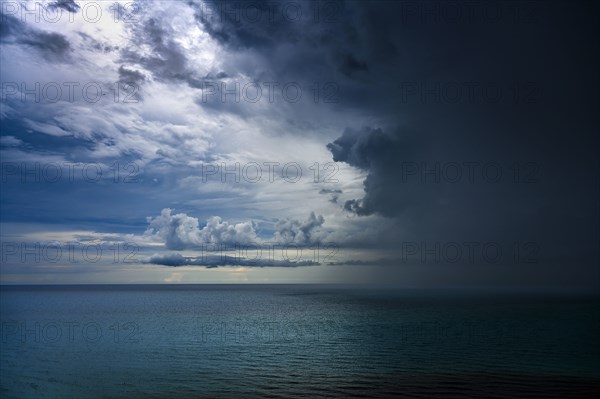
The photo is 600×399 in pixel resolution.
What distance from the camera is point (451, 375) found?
37.2m

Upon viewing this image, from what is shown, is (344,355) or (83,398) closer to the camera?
(83,398)

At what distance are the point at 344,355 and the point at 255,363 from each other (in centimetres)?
1009

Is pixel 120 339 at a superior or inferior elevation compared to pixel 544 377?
inferior

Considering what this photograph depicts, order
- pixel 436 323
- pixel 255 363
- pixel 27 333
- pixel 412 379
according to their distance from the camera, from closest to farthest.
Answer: pixel 412 379 → pixel 255 363 → pixel 27 333 → pixel 436 323

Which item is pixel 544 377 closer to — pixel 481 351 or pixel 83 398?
pixel 481 351

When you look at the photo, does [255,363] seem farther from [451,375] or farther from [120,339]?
[120,339]

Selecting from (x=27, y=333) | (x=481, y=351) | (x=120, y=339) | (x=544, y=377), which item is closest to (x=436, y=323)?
(x=481, y=351)

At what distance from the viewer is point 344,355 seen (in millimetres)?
47938

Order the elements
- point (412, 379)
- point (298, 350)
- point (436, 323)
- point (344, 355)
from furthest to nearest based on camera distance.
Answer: point (436, 323) < point (298, 350) < point (344, 355) < point (412, 379)

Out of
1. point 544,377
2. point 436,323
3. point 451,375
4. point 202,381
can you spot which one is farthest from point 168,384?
point 436,323

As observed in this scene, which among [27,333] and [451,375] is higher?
[451,375]

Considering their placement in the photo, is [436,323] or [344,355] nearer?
[344,355]

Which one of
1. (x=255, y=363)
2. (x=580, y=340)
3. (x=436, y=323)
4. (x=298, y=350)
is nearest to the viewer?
(x=255, y=363)

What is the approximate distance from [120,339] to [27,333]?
19.2 metres
